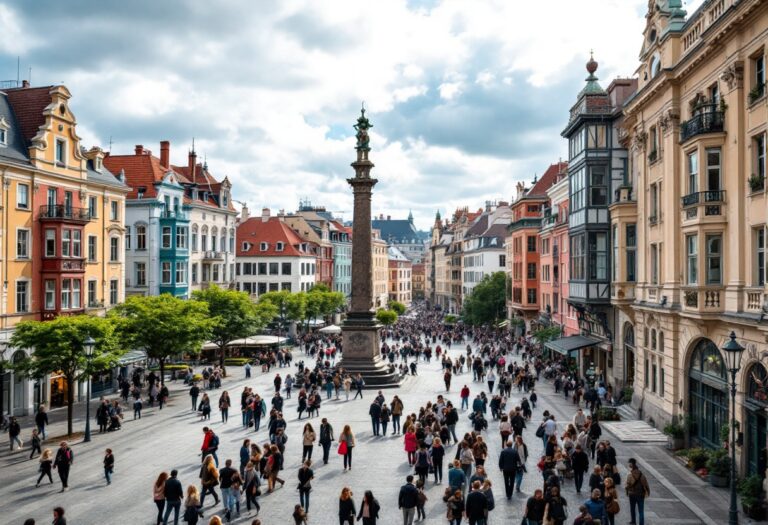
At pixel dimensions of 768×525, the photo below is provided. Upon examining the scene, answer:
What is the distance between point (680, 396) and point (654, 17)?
15.9m

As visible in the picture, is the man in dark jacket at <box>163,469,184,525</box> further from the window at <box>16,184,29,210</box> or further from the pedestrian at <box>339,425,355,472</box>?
the window at <box>16,184,29,210</box>

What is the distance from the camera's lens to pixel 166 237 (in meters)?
58.0

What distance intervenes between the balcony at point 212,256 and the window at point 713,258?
50.3 m

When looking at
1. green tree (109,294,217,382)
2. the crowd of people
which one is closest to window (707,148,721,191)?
the crowd of people

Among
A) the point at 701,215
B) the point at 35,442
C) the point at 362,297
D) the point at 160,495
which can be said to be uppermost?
the point at 701,215

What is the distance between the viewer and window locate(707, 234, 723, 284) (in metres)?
23.0

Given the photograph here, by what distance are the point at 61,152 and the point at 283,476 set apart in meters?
26.6

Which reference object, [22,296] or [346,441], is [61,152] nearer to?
[22,296]

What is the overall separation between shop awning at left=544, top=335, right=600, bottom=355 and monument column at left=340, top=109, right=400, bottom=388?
10.4 meters

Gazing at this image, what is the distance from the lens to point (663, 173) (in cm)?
2784

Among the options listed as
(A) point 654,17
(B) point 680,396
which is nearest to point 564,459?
(B) point 680,396

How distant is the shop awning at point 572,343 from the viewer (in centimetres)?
3991

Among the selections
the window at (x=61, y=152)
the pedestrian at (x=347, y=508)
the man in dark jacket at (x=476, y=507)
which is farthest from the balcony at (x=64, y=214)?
the man in dark jacket at (x=476, y=507)

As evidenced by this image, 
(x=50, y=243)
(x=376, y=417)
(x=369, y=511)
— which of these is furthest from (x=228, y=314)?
(x=369, y=511)
